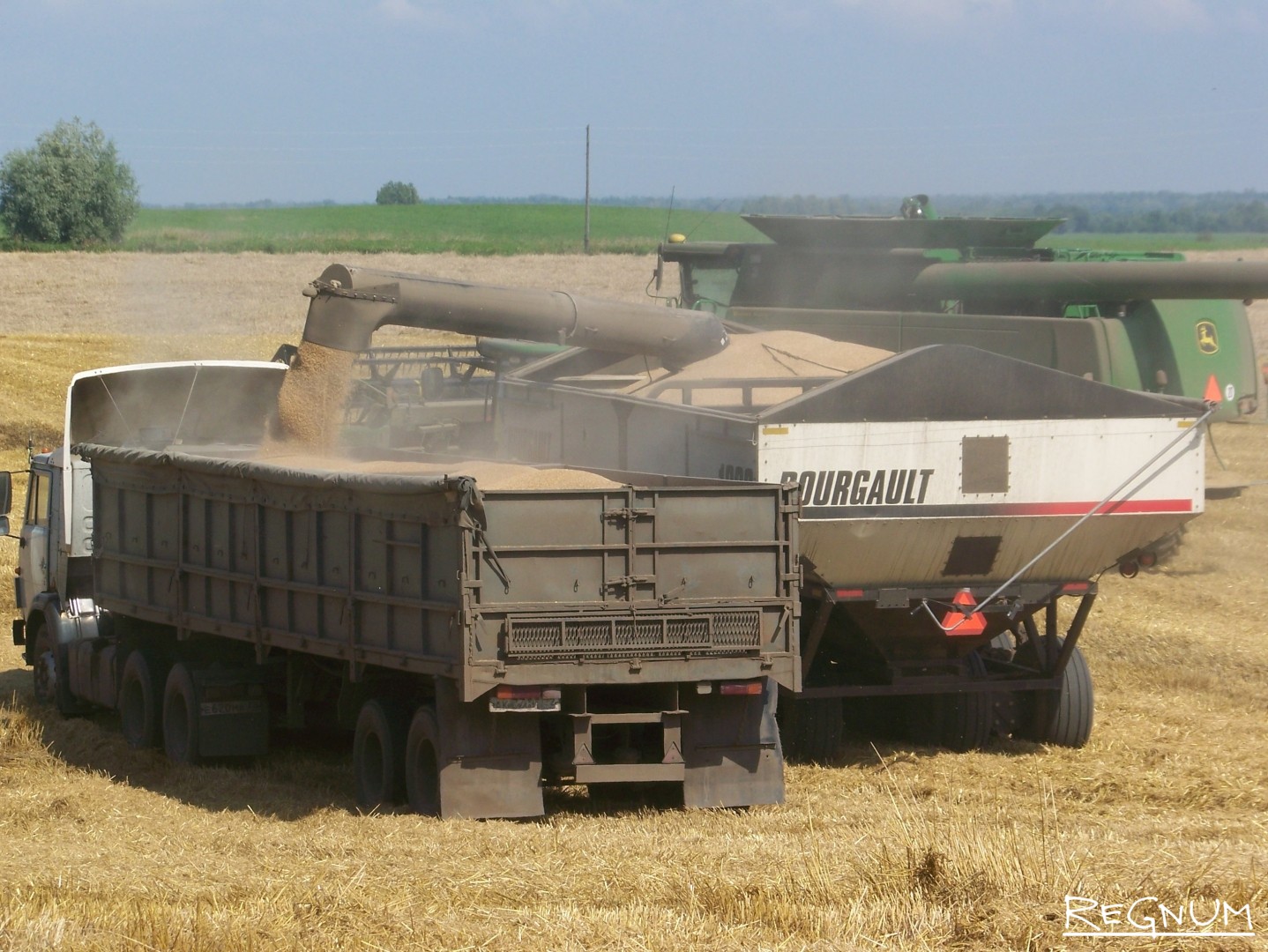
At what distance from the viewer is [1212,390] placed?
1470 cm

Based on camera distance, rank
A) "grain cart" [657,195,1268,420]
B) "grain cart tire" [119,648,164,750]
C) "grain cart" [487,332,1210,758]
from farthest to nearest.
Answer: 1. "grain cart" [657,195,1268,420]
2. "grain cart tire" [119,648,164,750]
3. "grain cart" [487,332,1210,758]

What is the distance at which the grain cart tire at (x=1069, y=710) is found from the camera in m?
11.6

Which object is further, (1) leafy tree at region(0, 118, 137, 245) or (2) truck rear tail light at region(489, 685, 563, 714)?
(1) leafy tree at region(0, 118, 137, 245)

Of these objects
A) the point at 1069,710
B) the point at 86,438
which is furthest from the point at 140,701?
the point at 1069,710

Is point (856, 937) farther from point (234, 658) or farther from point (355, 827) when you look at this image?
point (234, 658)

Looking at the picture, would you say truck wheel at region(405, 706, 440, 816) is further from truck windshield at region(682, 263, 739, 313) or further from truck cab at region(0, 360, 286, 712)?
truck windshield at region(682, 263, 739, 313)

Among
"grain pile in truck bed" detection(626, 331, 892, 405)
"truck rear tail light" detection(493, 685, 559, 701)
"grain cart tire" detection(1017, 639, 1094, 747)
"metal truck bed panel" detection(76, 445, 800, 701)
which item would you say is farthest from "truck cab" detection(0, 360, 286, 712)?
"grain cart tire" detection(1017, 639, 1094, 747)

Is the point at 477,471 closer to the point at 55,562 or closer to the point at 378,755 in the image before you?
the point at 378,755

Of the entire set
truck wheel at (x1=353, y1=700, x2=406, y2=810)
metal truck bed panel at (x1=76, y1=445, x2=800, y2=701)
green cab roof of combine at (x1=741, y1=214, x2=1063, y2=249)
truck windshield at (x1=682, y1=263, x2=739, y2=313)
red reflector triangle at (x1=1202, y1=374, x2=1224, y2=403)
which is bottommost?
truck wheel at (x1=353, y1=700, x2=406, y2=810)

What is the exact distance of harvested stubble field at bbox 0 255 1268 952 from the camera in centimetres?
611

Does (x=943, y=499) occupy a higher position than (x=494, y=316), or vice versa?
(x=494, y=316)

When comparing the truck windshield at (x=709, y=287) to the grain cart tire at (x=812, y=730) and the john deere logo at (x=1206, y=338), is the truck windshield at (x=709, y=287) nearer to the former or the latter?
the john deere logo at (x=1206, y=338)

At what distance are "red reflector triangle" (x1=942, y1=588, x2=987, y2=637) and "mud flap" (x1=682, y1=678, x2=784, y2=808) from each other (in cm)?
192

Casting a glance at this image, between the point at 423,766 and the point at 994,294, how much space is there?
296 inches
